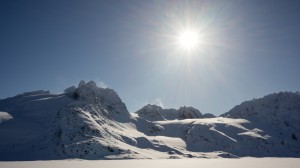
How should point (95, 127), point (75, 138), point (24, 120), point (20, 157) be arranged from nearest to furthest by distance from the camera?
point (20, 157), point (75, 138), point (95, 127), point (24, 120)

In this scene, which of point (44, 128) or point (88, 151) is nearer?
point (88, 151)

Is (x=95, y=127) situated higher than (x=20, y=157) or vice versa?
(x=95, y=127)

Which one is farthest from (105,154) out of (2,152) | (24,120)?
(24,120)

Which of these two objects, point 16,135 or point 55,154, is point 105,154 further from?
point 16,135

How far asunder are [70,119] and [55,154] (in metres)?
36.0

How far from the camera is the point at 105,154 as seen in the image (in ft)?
493

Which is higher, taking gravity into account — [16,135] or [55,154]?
[16,135]

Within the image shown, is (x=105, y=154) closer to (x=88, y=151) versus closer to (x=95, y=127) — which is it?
(x=88, y=151)

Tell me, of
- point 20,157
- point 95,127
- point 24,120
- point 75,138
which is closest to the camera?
point 20,157

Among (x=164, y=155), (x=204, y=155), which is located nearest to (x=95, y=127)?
(x=164, y=155)

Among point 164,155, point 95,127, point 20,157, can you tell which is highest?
point 95,127

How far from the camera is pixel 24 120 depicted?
19362cm

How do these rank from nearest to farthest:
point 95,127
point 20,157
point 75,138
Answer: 1. point 20,157
2. point 75,138
3. point 95,127

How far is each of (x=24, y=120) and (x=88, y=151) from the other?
223 ft
